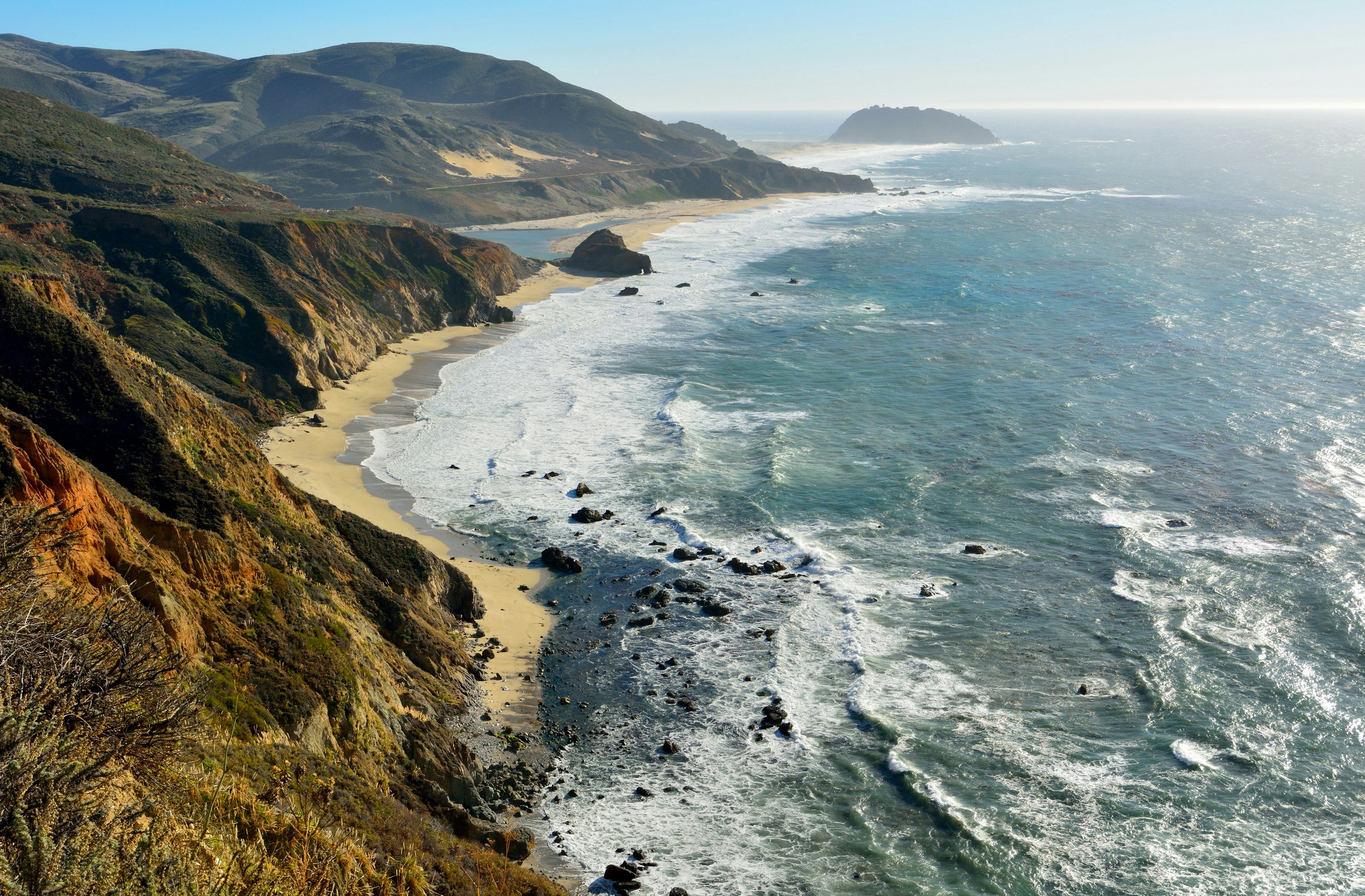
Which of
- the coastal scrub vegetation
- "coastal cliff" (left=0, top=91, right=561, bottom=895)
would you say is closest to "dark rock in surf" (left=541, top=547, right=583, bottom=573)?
"coastal cliff" (left=0, top=91, right=561, bottom=895)

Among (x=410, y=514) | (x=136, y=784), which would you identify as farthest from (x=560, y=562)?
(x=136, y=784)

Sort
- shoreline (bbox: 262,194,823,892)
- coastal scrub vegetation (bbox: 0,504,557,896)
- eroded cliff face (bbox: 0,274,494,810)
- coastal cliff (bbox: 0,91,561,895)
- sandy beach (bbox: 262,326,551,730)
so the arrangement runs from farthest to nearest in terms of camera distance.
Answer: sandy beach (bbox: 262,326,551,730) < shoreline (bbox: 262,194,823,892) < eroded cliff face (bbox: 0,274,494,810) < coastal cliff (bbox: 0,91,561,895) < coastal scrub vegetation (bbox: 0,504,557,896)

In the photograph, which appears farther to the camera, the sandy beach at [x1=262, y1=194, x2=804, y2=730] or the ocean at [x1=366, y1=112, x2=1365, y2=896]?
the sandy beach at [x1=262, y1=194, x2=804, y2=730]

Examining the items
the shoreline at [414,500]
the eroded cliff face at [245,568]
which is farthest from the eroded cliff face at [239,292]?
the eroded cliff face at [245,568]

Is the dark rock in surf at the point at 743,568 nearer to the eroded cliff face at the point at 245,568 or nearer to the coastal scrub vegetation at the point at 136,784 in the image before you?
the eroded cliff face at the point at 245,568

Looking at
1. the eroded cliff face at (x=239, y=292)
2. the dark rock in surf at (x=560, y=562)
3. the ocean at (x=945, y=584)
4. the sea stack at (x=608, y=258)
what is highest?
the eroded cliff face at (x=239, y=292)

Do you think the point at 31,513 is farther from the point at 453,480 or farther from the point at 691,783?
the point at 453,480

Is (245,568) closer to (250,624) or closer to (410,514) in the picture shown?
(250,624)

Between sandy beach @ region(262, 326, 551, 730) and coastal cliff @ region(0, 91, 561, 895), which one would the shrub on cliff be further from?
sandy beach @ region(262, 326, 551, 730)
